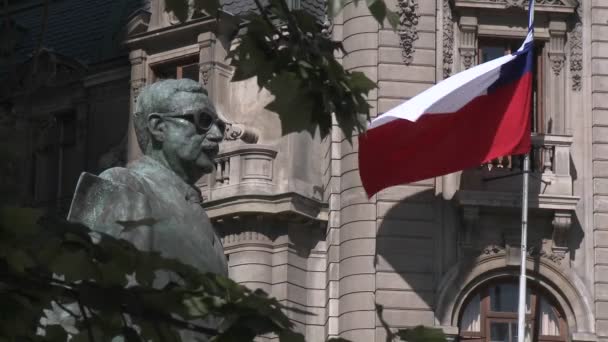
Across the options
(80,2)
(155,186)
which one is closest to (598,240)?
(80,2)

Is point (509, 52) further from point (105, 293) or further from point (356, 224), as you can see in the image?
point (105, 293)

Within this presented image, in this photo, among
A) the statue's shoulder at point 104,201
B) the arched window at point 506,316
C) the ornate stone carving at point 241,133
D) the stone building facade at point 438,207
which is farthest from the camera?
the ornate stone carving at point 241,133

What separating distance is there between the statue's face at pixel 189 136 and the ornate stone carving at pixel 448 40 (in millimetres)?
28005

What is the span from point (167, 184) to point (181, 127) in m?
0.28

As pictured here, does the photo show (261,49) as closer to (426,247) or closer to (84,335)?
(84,335)

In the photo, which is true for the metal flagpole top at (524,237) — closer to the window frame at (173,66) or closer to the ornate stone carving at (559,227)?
the ornate stone carving at (559,227)

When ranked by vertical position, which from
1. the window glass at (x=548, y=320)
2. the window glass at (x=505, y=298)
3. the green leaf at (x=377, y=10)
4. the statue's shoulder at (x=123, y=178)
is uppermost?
the window glass at (x=505, y=298)

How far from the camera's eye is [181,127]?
10906 mm

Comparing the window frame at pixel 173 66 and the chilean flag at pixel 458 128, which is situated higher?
the window frame at pixel 173 66

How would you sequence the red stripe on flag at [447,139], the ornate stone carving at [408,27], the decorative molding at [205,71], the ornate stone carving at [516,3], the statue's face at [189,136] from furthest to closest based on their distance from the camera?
1. the decorative molding at [205,71]
2. the ornate stone carving at [408,27]
3. the ornate stone carving at [516,3]
4. the red stripe on flag at [447,139]
5. the statue's face at [189,136]

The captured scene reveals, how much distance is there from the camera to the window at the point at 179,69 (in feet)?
137

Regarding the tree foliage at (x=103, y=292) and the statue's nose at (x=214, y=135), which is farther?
the statue's nose at (x=214, y=135)

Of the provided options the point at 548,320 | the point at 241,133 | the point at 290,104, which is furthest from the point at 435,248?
the point at 290,104

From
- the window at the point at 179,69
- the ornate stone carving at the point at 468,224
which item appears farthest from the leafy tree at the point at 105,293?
the window at the point at 179,69
